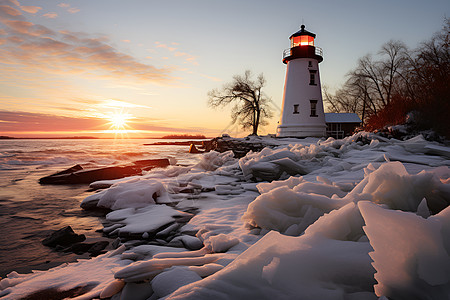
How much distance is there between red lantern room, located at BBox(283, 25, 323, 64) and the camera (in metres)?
21.5

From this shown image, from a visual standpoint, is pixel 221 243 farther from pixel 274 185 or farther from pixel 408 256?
pixel 408 256

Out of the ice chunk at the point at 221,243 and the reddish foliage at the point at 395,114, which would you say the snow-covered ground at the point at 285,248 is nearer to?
the ice chunk at the point at 221,243

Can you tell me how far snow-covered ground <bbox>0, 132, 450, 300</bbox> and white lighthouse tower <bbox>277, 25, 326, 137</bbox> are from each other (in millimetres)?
18895

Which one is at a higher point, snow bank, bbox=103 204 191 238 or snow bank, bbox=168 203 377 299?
snow bank, bbox=168 203 377 299

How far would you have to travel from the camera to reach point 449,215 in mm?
973

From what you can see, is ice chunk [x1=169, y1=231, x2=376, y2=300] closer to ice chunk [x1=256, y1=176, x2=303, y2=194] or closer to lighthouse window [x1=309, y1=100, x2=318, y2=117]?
ice chunk [x1=256, y1=176, x2=303, y2=194]

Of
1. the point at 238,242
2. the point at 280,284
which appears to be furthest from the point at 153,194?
the point at 280,284

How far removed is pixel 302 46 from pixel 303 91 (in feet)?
13.5

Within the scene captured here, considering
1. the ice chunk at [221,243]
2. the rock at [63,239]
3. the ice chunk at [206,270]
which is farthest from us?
the rock at [63,239]

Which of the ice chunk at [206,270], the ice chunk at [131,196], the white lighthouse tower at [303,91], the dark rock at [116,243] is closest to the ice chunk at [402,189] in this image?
the ice chunk at [206,270]

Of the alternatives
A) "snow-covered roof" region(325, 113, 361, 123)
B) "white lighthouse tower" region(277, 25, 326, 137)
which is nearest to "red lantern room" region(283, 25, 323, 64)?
"white lighthouse tower" region(277, 25, 326, 137)

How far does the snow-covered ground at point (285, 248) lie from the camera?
2.85 ft

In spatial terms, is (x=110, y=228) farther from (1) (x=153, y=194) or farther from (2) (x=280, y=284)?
(2) (x=280, y=284)

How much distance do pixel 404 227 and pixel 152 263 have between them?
4.17ft
